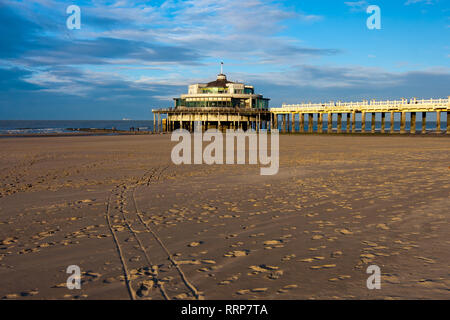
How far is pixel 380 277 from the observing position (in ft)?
→ 14.5

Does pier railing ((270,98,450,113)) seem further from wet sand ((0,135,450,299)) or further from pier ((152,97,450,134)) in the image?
wet sand ((0,135,450,299))

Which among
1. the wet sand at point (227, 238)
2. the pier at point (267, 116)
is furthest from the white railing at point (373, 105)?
the wet sand at point (227, 238)

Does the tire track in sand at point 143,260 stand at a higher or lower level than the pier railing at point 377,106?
lower

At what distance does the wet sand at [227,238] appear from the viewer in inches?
166

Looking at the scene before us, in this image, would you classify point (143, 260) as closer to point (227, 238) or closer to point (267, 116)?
point (227, 238)

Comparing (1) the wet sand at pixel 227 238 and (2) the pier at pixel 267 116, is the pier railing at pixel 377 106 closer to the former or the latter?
(2) the pier at pixel 267 116

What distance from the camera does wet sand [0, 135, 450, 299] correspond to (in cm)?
422

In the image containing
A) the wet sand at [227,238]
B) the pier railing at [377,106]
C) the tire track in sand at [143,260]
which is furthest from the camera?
the pier railing at [377,106]

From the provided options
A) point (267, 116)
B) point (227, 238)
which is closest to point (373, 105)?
point (267, 116)

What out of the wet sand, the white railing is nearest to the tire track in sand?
the wet sand
